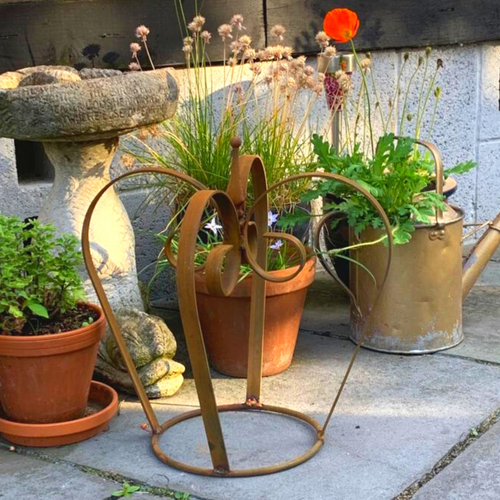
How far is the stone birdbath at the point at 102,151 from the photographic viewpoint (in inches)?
119

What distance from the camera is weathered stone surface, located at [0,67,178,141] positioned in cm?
301

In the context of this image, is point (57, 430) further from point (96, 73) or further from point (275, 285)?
point (96, 73)

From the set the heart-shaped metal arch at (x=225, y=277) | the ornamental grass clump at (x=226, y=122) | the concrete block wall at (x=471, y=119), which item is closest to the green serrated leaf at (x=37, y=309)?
the heart-shaped metal arch at (x=225, y=277)

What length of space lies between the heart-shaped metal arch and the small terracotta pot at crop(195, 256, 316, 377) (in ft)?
1.03

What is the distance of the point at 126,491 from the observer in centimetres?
261

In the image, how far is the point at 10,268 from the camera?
2.86 meters

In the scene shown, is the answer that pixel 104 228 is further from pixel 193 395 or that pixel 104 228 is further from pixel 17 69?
pixel 17 69

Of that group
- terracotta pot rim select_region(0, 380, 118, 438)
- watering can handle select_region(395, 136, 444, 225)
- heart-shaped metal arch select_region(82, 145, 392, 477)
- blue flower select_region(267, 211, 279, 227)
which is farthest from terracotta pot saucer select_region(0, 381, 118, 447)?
watering can handle select_region(395, 136, 444, 225)

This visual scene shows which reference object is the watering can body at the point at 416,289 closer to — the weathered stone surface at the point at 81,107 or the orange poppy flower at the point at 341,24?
the orange poppy flower at the point at 341,24

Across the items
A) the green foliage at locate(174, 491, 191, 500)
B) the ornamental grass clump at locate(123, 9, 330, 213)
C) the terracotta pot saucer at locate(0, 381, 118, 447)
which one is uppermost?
the ornamental grass clump at locate(123, 9, 330, 213)

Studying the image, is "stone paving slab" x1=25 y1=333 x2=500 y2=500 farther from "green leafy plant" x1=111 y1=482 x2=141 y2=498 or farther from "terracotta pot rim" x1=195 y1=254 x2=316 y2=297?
"terracotta pot rim" x1=195 y1=254 x2=316 y2=297

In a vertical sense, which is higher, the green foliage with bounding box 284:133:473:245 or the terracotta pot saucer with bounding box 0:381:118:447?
the green foliage with bounding box 284:133:473:245

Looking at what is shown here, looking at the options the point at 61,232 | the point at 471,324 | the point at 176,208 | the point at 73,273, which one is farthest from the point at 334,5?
the point at 73,273

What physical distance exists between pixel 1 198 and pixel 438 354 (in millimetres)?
1920
